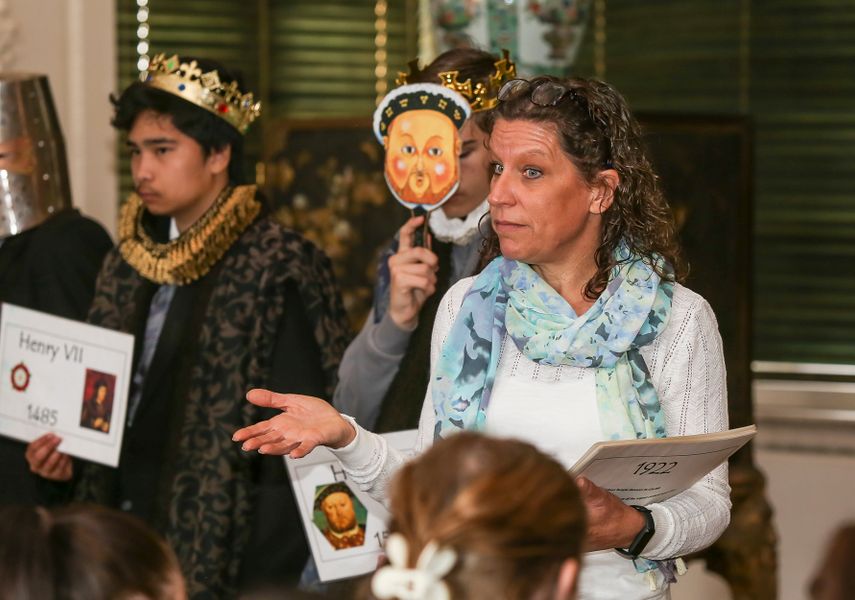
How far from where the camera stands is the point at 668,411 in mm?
2219

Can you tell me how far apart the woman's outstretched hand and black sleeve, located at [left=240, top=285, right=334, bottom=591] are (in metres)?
0.95

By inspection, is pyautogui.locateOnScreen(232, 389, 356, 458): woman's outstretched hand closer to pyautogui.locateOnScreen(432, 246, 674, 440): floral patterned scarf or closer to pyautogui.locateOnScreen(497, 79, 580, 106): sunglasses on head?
pyautogui.locateOnScreen(432, 246, 674, 440): floral patterned scarf

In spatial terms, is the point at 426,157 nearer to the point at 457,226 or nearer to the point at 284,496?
the point at 457,226

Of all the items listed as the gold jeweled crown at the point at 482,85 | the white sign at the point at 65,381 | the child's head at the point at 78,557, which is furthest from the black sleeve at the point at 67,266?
the child's head at the point at 78,557

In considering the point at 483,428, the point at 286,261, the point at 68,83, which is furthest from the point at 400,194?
the point at 68,83

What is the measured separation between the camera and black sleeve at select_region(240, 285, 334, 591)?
314 centimetres

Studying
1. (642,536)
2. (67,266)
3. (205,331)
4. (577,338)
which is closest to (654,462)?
(642,536)

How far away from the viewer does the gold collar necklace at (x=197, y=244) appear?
3.20 m

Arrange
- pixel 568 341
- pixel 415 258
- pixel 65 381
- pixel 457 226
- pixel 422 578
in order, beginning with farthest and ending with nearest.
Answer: pixel 65 381 < pixel 457 226 < pixel 415 258 < pixel 568 341 < pixel 422 578

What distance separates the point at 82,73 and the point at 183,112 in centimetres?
158

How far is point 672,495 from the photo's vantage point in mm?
2203

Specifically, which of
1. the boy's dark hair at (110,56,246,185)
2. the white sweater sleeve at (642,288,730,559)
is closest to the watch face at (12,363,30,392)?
the boy's dark hair at (110,56,246,185)

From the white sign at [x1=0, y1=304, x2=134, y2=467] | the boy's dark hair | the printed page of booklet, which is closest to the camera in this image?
the printed page of booklet

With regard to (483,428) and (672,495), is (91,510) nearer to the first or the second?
(483,428)
